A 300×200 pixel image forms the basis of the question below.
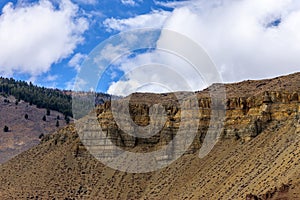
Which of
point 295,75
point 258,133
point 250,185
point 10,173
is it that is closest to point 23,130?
point 10,173

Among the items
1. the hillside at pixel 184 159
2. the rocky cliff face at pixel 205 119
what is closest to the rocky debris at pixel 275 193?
the hillside at pixel 184 159

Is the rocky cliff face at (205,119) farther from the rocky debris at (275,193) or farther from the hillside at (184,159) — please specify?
the rocky debris at (275,193)

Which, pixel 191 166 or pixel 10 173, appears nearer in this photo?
pixel 191 166

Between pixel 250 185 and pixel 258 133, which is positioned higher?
pixel 258 133

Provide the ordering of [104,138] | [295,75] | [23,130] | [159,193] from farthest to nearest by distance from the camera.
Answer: [23,130] → [295,75] → [104,138] → [159,193]

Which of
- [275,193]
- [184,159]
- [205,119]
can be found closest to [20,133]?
[205,119]

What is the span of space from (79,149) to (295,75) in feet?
154

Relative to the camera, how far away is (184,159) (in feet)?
325

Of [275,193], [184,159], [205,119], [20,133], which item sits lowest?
[275,193]

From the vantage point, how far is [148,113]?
111 meters

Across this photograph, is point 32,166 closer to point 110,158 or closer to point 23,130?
point 110,158

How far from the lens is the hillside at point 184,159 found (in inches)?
3189

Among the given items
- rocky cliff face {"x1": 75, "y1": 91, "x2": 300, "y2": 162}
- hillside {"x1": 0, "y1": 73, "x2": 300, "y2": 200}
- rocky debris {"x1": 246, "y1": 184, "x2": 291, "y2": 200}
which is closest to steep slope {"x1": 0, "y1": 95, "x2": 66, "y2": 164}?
hillside {"x1": 0, "y1": 73, "x2": 300, "y2": 200}

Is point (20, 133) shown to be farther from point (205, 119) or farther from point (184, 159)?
point (184, 159)
